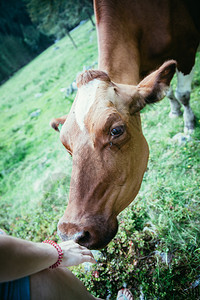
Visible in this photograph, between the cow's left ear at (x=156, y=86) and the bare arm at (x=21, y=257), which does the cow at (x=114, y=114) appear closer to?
the cow's left ear at (x=156, y=86)

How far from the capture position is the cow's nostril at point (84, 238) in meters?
1.55

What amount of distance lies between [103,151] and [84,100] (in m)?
0.55

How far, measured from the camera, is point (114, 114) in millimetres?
1846

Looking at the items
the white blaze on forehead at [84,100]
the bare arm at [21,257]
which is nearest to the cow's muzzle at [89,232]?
the bare arm at [21,257]

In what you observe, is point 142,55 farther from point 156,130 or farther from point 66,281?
point 66,281

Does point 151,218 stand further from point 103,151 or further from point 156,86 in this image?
point 156,86

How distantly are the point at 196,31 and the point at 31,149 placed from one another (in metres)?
6.48

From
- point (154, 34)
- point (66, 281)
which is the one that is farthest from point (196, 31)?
point (66, 281)

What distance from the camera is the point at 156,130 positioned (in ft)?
14.4

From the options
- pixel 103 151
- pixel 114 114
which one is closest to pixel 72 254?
pixel 103 151

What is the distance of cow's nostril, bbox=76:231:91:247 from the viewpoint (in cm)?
155

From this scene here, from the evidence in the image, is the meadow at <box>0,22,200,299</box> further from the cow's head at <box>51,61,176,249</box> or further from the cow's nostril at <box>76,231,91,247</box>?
the cow's nostril at <box>76,231,91,247</box>

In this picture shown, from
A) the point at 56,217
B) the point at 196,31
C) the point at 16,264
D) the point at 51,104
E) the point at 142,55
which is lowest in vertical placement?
the point at 51,104

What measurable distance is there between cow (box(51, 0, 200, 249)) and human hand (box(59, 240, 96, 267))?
0.23 m
